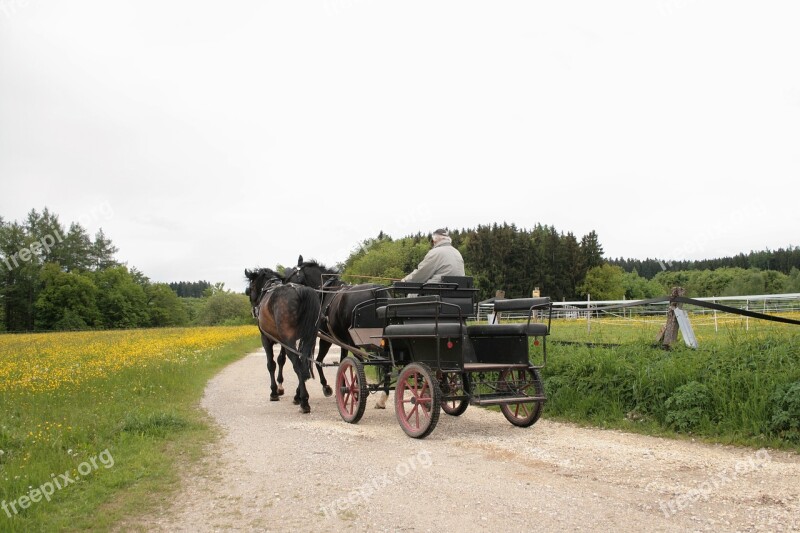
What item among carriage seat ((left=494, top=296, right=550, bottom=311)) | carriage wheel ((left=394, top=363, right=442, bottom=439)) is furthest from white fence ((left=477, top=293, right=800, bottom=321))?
carriage wheel ((left=394, top=363, right=442, bottom=439))

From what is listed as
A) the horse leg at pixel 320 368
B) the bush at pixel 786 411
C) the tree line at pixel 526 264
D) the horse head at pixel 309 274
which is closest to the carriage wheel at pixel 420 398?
the bush at pixel 786 411

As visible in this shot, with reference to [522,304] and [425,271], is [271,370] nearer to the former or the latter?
[425,271]

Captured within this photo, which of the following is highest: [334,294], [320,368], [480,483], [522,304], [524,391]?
[334,294]

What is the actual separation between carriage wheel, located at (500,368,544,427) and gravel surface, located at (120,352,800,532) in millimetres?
261

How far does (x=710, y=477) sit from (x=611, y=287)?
75359 mm

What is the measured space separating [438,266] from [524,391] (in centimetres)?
213

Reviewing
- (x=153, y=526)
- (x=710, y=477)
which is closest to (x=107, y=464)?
(x=153, y=526)

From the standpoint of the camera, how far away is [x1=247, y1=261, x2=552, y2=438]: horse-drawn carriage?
24.2ft

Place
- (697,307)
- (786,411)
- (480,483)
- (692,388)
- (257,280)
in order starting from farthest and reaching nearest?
(257,280)
(697,307)
(692,388)
(786,411)
(480,483)

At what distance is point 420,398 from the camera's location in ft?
24.6

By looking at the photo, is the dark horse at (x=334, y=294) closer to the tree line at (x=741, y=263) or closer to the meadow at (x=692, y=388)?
the meadow at (x=692, y=388)

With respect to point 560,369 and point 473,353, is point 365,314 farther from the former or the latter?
point 560,369

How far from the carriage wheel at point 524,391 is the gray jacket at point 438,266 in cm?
163

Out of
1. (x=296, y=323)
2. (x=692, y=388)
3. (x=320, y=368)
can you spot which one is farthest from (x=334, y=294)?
(x=692, y=388)
